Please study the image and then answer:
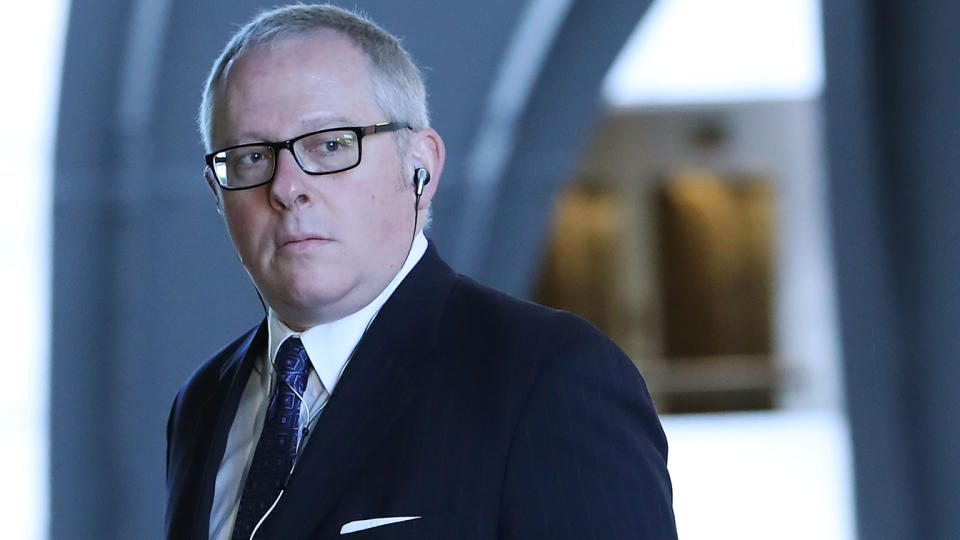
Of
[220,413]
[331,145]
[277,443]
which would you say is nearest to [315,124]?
[331,145]

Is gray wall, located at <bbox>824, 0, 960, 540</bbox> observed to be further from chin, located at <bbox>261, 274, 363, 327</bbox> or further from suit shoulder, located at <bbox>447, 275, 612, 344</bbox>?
chin, located at <bbox>261, 274, 363, 327</bbox>

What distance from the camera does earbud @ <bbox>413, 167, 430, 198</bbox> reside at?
1.99 m

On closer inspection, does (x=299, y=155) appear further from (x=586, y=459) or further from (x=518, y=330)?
(x=586, y=459)

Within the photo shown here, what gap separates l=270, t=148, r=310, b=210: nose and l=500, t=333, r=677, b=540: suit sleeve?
0.47 metres

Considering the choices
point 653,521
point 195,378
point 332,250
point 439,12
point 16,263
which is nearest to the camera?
point 653,521

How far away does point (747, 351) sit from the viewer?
19281 mm

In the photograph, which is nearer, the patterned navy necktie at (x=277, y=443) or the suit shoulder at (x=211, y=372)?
the patterned navy necktie at (x=277, y=443)

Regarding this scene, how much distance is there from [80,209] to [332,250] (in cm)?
496

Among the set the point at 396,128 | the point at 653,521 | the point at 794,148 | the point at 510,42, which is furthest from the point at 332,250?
the point at 794,148

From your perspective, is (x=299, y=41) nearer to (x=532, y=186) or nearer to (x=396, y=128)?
(x=396, y=128)

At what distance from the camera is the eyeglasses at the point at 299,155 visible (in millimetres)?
1848

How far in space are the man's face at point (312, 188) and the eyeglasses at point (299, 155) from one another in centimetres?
1

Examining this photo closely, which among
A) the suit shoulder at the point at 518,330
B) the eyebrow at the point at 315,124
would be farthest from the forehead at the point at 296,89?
the suit shoulder at the point at 518,330

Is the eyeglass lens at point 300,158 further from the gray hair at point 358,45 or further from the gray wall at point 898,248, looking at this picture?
the gray wall at point 898,248
